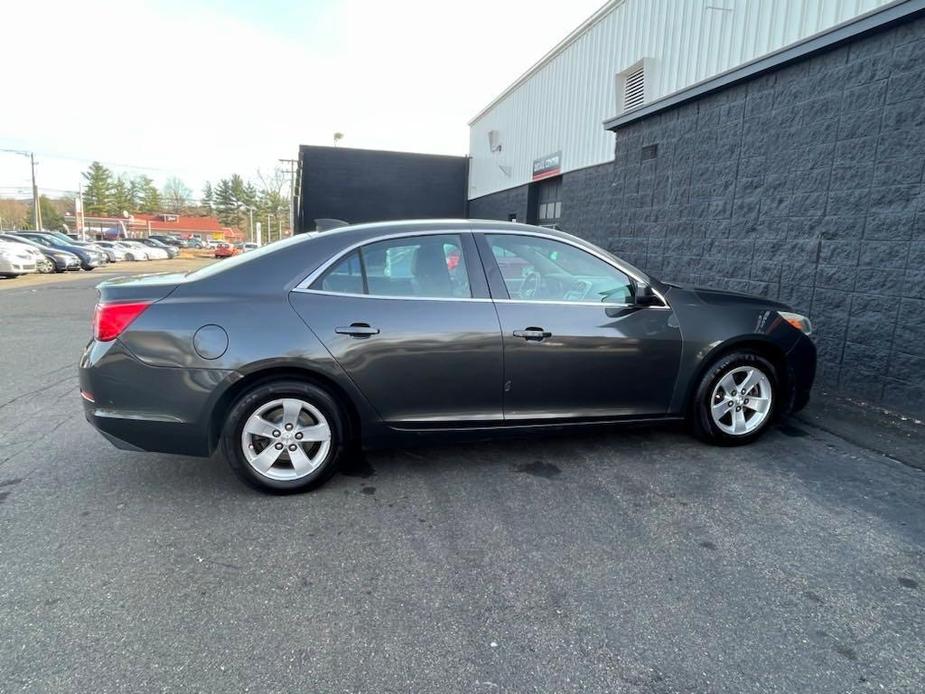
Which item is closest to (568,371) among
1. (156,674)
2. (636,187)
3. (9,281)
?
(156,674)

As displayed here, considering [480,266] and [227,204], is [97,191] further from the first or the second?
[480,266]

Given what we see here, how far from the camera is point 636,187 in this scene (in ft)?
30.3

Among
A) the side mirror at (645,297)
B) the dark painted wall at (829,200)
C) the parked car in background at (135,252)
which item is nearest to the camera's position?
the side mirror at (645,297)

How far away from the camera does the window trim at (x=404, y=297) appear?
3430 millimetres

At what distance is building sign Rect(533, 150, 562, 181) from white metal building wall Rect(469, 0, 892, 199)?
20 cm

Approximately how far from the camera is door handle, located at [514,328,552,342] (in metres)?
3.62

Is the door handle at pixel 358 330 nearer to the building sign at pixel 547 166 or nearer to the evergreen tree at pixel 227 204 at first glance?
the building sign at pixel 547 166

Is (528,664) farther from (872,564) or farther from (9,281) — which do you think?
(9,281)

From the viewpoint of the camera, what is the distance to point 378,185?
25.8 meters

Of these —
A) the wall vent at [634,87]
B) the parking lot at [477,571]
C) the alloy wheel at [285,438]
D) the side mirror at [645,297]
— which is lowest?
the parking lot at [477,571]

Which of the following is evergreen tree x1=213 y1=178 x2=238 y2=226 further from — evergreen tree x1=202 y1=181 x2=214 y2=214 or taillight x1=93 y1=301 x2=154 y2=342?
taillight x1=93 y1=301 x2=154 y2=342

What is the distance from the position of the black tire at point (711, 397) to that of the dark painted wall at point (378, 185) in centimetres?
2226

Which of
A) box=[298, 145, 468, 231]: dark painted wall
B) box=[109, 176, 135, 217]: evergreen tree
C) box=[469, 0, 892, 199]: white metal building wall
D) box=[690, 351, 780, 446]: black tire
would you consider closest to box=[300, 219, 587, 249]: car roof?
box=[690, 351, 780, 446]: black tire

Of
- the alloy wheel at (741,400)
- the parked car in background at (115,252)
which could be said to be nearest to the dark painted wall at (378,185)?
the parked car in background at (115,252)
